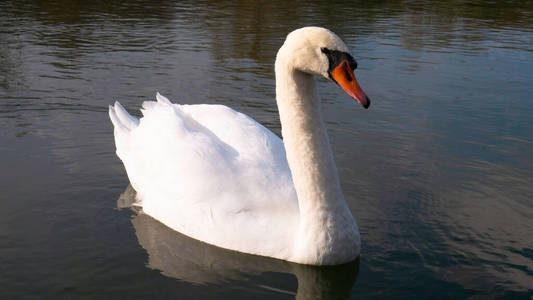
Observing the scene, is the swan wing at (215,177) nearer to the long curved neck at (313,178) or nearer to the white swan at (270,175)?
the white swan at (270,175)

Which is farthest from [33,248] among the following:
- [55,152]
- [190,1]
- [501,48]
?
[190,1]

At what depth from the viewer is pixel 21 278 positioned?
4.58 metres

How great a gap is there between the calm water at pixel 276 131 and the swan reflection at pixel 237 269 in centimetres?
1

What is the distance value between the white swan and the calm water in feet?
0.62

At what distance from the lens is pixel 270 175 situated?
16.5ft

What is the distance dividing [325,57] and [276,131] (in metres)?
3.99

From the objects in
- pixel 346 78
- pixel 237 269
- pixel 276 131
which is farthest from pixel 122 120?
pixel 346 78

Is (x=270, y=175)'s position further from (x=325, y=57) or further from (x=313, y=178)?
(x=325, y=57)

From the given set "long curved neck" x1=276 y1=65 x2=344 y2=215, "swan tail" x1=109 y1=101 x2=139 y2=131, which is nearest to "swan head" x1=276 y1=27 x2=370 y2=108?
"long curved neck" x1=276 y1=65 x2=344 y2=215

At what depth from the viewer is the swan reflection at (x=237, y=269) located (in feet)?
15.0

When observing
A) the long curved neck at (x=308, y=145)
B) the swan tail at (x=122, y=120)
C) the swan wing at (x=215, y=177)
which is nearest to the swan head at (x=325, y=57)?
the long curved neck at (x=308, y=145)

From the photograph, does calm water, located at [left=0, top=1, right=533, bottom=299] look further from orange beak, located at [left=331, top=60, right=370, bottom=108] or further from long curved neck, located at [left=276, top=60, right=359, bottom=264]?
orange beak, located at [left=331, top=60, right=370, bottom=108]

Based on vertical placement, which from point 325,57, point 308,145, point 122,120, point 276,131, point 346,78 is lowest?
point 276,131

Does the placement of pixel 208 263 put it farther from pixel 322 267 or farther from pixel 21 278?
pixel 21 278
